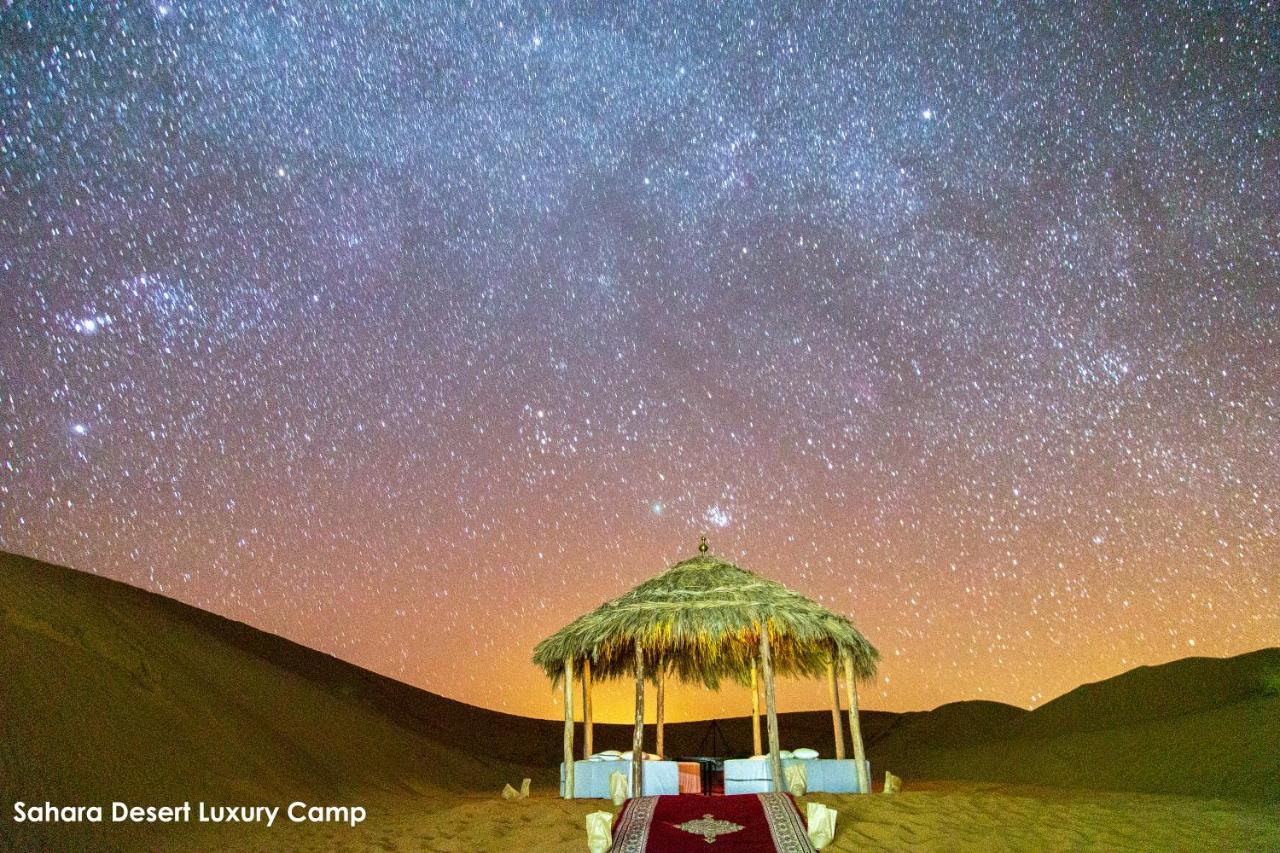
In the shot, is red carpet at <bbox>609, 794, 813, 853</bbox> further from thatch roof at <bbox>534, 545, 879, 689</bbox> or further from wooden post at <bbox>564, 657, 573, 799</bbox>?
wooden post at <bbox>564, 657, 573, 799</bbox>

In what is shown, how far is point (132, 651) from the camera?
65.8 ft

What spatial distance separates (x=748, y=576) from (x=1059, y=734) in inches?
713

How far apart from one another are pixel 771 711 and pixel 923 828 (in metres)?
3.00

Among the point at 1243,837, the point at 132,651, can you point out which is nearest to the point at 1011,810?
the point at 1243,837

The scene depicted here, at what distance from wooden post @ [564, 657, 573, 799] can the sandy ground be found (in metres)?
0.79

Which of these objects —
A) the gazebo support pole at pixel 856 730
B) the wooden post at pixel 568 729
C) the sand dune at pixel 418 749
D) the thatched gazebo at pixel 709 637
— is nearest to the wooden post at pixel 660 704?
the thatched gazebo at pixel 709 637

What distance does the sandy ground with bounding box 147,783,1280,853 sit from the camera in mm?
10000

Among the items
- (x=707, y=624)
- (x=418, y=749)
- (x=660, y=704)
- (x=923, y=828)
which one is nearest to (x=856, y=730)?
(x=707, y=624)

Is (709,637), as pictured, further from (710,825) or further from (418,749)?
(418,749)

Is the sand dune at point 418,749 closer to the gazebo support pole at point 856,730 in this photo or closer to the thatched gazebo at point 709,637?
the gazebo support pole at point 856,730

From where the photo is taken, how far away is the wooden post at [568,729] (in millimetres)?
14242

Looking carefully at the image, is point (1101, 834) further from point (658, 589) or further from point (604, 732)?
point (604, 732)

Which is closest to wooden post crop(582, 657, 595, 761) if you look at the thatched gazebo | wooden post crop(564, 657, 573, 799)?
the thatched gazebo

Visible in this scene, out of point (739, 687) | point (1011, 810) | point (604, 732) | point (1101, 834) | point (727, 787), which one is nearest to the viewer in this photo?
point (1101, 834)
